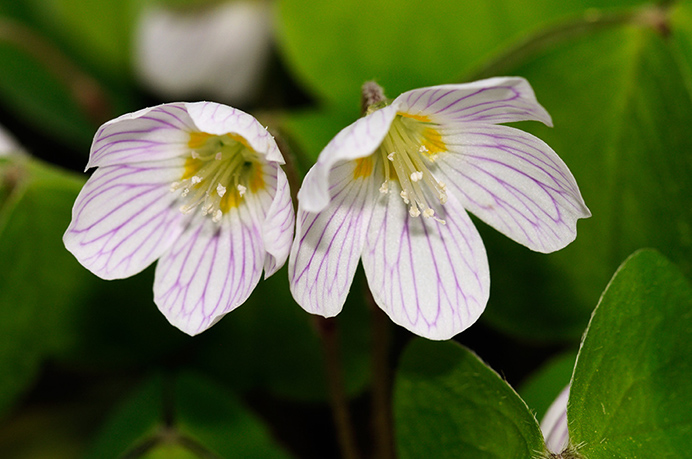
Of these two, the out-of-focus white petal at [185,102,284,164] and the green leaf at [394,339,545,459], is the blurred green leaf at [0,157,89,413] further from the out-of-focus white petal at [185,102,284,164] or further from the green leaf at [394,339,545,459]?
the green leaf at [394,339,545,459]

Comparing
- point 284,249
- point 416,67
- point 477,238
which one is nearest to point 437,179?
point 477,238

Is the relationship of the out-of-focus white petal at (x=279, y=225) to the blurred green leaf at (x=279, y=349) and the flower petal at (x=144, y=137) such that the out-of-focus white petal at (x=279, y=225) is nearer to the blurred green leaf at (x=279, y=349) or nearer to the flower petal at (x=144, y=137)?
the flower petal at (x=144, y=137)

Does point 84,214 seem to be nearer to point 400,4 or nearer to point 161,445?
point 161,445

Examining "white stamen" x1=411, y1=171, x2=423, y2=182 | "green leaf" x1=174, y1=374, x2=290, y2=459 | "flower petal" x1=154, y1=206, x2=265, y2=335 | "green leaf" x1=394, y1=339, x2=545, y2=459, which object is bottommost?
"green leaf" x1=174, y1=374, x2=290, y2=459

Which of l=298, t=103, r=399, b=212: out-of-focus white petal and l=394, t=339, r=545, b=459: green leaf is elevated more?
l=298, t=103, r=399, b=212: out-of-focus white petal

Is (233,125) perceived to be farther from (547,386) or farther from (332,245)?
(547,386)

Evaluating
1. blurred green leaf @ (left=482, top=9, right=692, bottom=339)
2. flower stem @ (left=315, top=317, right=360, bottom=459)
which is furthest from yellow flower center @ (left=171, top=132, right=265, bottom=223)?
blurred green leaf @ (left=482, top=9, right=692, bottom=339)

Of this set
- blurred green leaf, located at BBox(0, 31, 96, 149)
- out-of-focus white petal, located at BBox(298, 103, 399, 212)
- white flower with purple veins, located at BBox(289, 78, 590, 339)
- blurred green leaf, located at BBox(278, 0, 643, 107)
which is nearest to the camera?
out-of-focus white petal, located at BBox(298, 103, 399, 212)
